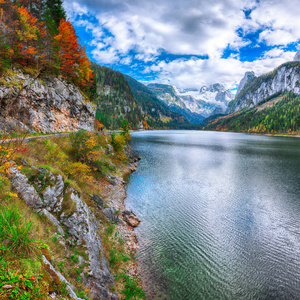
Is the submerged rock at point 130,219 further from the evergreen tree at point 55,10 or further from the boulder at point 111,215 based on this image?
the evergreen tree at point 55,10

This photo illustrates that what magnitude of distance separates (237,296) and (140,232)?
32.0ft

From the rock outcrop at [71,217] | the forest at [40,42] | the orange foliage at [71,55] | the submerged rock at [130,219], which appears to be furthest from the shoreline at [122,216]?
the orange foliage at [71,55]

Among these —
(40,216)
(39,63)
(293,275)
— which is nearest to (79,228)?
(40,216)

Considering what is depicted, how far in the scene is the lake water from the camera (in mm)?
12047

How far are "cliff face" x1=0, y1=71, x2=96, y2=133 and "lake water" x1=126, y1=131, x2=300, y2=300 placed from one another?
21.2m

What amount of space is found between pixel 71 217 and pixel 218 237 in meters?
15.0

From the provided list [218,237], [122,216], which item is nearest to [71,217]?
[122,216]

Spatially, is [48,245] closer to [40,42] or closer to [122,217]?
[122,217]

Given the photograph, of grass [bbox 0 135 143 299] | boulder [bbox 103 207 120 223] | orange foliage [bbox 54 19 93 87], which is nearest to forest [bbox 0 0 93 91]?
orange foliage [bbox 54 19 93 87]

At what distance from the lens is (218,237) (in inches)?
694

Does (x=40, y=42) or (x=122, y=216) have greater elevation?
(x=40, y=42)

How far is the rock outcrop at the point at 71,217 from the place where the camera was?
385 inches

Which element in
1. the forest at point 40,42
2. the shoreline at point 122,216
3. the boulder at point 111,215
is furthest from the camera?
the forest at point 40,42

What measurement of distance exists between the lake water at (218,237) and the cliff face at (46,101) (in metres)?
21.2
